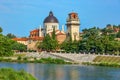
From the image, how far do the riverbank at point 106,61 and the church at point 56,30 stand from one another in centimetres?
3323

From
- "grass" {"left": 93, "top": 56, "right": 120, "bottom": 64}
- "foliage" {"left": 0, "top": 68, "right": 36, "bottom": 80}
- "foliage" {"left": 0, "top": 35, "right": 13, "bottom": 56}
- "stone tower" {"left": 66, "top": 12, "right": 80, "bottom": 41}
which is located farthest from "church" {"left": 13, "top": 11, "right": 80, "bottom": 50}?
"foliage" {"left": 0, "top": 68, "right": 36, "bottom": 80}

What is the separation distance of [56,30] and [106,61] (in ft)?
153

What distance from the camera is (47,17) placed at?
128m

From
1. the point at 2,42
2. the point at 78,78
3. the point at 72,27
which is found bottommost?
the point at 78,78

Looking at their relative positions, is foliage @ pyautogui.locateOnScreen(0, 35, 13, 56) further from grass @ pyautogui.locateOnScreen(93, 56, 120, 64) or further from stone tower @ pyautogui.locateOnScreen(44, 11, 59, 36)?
stone tower @ pyautogui.locateOnScreen(44, 11, 59, 36)

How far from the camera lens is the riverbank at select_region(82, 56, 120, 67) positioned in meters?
70.0

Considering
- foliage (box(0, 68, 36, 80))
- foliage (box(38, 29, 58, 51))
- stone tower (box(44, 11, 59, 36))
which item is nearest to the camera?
foliage (box(0, 68, 36, 80))

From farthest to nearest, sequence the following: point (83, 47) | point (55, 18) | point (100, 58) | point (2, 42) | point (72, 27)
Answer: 1. point (55, 18)
2. point (72, 27)
3. point (83, 47)
4. point (100, 58)
5. point (2, 42)

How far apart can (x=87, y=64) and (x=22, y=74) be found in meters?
41.2

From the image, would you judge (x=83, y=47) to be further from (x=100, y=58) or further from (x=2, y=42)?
(x=2, y=42)

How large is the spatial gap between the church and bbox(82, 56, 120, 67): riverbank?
3323 cm

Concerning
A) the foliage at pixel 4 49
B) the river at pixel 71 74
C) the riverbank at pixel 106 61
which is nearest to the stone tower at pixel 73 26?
the riverbank at pixel 106 61

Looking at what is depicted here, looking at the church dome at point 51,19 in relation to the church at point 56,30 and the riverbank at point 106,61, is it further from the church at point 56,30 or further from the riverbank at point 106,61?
the riverbank at point 106,61

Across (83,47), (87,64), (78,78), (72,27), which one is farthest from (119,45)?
(78,78)
